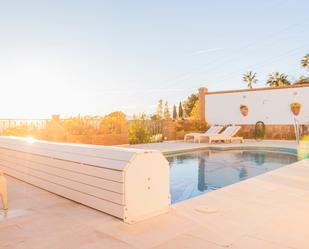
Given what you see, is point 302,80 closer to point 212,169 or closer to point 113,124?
point 113,124

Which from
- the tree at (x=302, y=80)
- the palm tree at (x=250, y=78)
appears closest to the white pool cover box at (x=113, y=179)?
the tree at (x=302, y=80)

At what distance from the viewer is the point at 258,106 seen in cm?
1585

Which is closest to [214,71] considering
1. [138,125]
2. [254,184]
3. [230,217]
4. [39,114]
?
[138,125]

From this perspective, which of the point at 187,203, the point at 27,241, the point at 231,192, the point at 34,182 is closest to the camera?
the point at 27,241

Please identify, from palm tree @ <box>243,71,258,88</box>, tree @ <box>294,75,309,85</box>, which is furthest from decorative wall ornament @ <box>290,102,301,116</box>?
palm tree @ <box>243,71,258,88</box>

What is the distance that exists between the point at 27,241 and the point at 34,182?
2.24m

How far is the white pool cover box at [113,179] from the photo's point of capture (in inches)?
121

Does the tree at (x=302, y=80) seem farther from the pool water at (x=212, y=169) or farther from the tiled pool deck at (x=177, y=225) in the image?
the tiled pool deck at (x=177, y=225)

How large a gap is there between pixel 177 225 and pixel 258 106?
14.2 metres

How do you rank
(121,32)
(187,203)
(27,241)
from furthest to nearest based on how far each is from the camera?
1. (121,32)
2. (187,203)
3. (27,241)

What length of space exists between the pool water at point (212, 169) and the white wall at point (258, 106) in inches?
200

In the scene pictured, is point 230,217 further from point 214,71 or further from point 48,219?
point 214,71

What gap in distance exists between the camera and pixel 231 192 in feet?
13.9

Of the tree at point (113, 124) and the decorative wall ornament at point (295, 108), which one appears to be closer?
the tree at point (113, 124)
